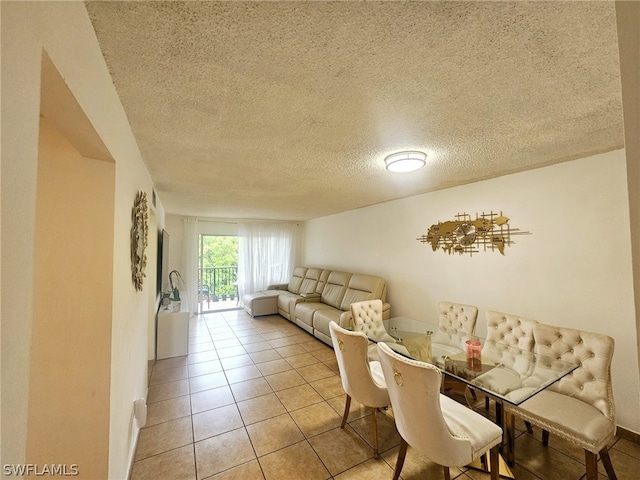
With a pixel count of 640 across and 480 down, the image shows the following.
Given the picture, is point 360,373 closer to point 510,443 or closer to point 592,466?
point 510,443

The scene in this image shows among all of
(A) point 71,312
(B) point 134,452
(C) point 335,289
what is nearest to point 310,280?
(C) point 335,289

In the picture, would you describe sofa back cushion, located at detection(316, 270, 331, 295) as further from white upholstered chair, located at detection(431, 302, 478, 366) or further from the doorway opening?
white upholstered chair, located at detection(431, 302, 478, 366)

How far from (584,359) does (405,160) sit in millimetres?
1894

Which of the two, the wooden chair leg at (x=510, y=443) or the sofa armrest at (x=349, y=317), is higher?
the sofa armrest at (x=349, y=317)

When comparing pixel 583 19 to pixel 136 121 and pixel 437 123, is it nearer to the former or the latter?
pixel 437 123

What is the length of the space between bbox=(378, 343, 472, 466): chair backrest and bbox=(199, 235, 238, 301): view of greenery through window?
18.3 feet

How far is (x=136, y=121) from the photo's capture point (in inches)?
57.3

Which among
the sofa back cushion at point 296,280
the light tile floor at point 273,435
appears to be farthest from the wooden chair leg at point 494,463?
the sofa back cushion at point 296,280

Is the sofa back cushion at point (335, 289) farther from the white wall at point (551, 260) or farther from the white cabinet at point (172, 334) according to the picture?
the white cabinet at point (172, 334)

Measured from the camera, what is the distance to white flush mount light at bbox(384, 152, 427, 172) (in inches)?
76.5

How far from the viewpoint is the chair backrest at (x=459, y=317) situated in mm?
2568

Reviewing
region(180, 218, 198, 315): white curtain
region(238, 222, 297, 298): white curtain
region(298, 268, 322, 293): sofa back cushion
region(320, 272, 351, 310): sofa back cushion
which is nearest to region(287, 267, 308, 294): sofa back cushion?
region(298, 268, 322, 293): sofa back cushion

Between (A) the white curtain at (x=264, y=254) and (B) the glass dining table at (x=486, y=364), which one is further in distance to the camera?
(A) the white curtain at (x=264, y=254)

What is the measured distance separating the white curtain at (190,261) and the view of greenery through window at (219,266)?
13.6 inches
